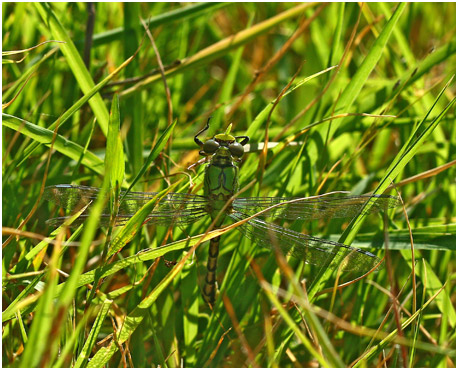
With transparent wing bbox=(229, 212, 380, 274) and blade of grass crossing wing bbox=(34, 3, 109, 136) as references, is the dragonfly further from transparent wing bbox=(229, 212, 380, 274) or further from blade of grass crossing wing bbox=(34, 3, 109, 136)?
blade of grass crossing wing bbox=(34, 3, 109, 136)

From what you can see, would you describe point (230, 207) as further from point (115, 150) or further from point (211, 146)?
point (115, 150)

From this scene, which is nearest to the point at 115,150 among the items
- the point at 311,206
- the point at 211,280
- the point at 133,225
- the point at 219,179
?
the point at 133,225

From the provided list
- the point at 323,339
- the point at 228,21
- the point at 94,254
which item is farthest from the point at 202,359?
the point at 228,21

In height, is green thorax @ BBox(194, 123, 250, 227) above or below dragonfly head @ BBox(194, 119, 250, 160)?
below

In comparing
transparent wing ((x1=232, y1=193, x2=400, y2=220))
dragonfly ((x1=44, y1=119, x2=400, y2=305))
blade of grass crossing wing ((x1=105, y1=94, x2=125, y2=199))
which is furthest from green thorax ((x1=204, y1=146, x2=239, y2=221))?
blade of grass crossing wing ((x1=105, y1=94, x2=125, y2=199))

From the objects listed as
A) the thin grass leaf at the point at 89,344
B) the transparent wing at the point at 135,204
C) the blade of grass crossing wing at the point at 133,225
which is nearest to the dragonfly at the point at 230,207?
the transparent wing at the point at 135,204

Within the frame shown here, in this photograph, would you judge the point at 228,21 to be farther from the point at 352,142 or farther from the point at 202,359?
the point at 202,359

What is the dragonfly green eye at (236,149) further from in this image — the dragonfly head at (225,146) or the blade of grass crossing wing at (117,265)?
the blade of grass crossing wing at (117,265)
